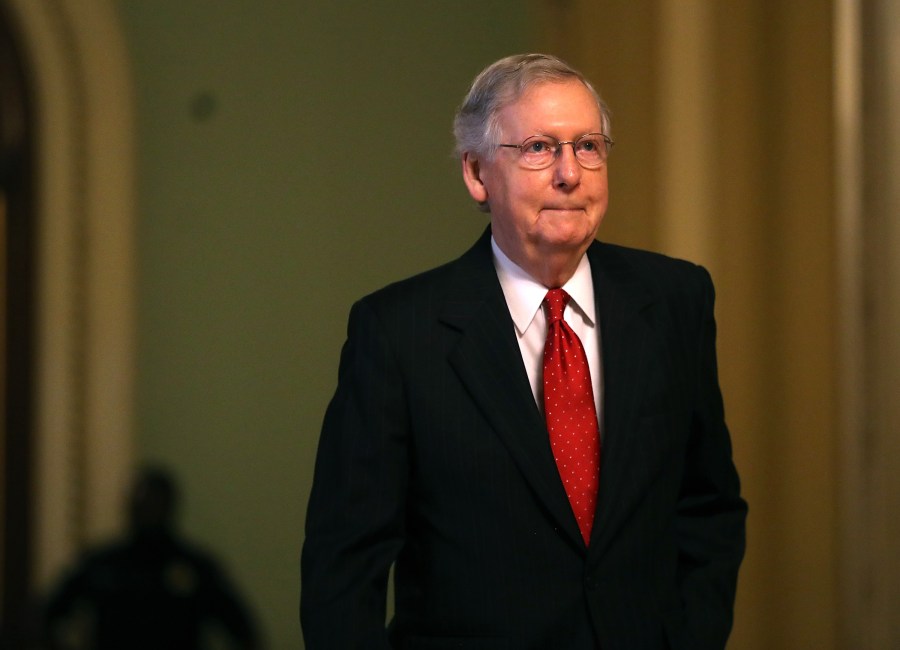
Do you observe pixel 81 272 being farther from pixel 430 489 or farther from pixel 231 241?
pixel 430 489

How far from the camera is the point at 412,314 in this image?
171 centimetres

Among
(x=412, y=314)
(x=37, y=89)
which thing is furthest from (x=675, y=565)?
(x=37, y=89)

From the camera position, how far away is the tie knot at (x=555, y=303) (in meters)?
1.72

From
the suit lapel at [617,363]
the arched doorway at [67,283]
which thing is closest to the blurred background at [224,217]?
the arched doorway at [67,283]

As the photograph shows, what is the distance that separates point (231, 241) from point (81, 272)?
1.57 ft

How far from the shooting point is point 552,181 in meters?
1.65

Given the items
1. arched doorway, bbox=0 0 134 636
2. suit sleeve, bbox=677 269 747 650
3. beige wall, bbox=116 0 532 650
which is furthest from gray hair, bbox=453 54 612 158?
arched doorway, bbox=0 0 134 636

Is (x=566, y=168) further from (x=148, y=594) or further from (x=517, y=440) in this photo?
(x=148, y=594)

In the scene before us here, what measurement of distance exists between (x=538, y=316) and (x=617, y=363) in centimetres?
14

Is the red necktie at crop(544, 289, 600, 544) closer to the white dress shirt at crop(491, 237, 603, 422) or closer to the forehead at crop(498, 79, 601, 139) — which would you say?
the white dress shirt at crop(491, 237, 603, 422)

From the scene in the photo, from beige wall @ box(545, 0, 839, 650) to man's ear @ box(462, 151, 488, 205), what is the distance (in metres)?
1.26

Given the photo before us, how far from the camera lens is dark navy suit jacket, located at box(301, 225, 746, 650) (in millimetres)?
1609

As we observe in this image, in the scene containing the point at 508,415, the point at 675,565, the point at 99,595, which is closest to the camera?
the point at 508,415

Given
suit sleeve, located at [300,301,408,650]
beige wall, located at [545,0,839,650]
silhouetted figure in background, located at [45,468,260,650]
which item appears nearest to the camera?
suit sleeve, located at [300,301,408,650]
